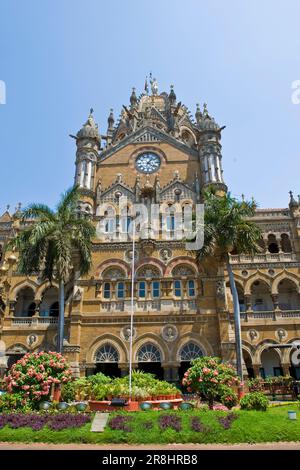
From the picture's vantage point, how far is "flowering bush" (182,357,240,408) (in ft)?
56.0

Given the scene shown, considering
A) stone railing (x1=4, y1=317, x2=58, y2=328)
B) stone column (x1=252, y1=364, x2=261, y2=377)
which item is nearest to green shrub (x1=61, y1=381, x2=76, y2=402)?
stone railing (x1=4, y1=317, x2=58, y2=328)

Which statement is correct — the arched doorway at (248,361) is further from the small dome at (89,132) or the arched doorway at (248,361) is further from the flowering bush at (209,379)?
the small dome at (89,132)

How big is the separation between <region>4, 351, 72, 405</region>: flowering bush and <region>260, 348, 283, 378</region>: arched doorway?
821 inches

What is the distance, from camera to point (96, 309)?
3003cm

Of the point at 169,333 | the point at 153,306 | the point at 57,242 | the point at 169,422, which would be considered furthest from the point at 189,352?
the point at 169,422

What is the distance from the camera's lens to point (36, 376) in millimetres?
16500

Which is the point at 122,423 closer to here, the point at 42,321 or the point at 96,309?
the point at 96,309

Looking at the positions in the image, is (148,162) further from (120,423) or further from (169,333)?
(120,423)

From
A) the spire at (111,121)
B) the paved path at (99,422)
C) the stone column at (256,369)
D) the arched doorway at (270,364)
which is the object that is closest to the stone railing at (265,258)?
the arched doorway at (270,364)

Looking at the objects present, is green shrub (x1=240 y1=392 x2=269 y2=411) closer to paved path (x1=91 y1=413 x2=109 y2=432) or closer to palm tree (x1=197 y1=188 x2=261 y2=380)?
paved path (x1=91 y1=413 x2=109 y2=432)

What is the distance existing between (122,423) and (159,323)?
15.6m

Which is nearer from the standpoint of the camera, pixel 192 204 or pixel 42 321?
pixel 42 321
